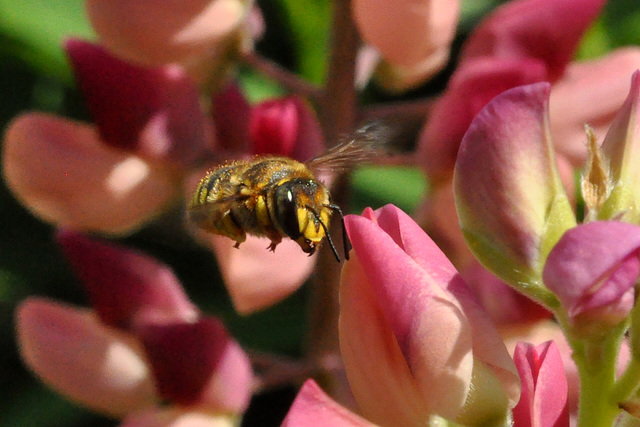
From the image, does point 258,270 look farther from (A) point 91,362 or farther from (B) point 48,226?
(B) point 48,226

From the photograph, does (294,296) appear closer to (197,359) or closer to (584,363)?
(197,359)

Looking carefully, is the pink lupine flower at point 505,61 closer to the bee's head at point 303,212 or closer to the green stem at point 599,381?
the bee's head at point 303,212

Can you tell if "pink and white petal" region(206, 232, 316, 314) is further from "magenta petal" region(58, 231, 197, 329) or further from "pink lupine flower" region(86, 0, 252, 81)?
"pink lupine flower" region(86, 0, 252, 81)

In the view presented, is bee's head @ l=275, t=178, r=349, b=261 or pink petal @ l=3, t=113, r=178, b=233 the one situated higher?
pink petal @ l=3, t=113, r=178, b=233

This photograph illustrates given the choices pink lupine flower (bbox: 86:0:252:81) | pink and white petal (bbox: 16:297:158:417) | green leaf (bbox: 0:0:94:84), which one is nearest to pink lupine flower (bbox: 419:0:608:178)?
pink lupine flower (bbox: 86:0:252:81)

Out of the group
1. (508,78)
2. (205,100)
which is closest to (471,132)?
(508,78)

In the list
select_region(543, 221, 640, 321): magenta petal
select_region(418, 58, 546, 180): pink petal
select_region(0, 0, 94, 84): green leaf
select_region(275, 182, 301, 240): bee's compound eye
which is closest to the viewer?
select_region(543, 221, 640, 321): magenta petal

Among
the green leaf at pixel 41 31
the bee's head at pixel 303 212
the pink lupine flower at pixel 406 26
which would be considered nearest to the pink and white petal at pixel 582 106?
the pink lupine flower at pixel 406 26

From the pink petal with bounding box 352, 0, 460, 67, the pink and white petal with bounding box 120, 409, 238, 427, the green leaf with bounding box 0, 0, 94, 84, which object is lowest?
the pink and white petal with bounding box 120, 409, 238, 427

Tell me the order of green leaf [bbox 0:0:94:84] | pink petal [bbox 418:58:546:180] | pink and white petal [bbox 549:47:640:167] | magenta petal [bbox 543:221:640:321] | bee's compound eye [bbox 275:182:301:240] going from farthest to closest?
green leaf [bbox 0:0:94:84], pink and white petal [bbox 549:47:640:167], pink petal [bbox 418:58:546:180], bee's compound eye [bbox 275:182:301:240], magenta petal [bbox 543:221:640:321]
